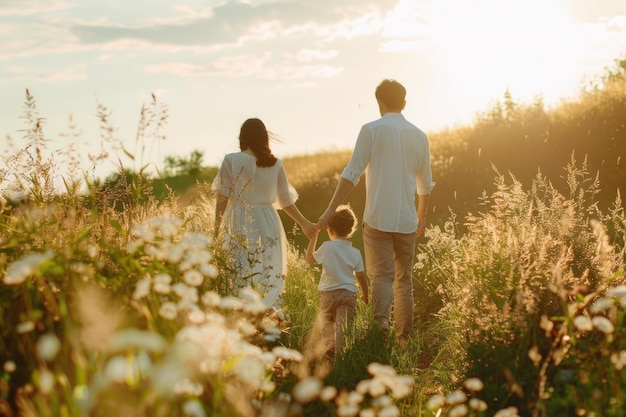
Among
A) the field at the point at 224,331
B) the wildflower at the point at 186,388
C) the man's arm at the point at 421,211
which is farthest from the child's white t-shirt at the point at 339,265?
the wildflower at the point at 186,388

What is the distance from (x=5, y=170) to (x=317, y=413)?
2740 millimetres

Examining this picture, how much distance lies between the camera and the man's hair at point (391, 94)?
5.88m

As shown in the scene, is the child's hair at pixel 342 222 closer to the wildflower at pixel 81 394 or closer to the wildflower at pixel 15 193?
the wildflower at pixel 15 193

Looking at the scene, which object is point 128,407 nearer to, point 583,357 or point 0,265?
point 0,265

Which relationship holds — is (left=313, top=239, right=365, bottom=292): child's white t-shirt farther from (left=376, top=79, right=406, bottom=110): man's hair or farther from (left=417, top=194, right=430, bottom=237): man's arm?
(left=376, top=79, right=406, bottom=110): man's hair

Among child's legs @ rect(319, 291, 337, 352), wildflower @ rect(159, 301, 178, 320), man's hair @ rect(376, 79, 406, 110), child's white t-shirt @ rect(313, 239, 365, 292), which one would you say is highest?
man's hair @ rect(376, 79, 406, 110)

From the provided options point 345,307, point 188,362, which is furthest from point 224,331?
point 345,307

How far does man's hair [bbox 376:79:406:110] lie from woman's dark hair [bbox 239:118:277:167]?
1140 millimetres

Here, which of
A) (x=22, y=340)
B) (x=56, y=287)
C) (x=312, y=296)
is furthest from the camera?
(x=312, y=296)

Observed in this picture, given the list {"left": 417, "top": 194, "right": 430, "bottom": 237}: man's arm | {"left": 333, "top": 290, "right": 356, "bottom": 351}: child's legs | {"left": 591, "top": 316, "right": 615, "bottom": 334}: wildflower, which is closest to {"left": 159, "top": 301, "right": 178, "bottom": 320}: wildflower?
{"left": 591, "top": 316, "right": 615, "bottom": 334}: wildflower

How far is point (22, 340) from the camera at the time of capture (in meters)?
3.04

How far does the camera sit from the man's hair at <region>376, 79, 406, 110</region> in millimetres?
5883

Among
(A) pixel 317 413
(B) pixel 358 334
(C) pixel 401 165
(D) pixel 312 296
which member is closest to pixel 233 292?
(A) pixel 317 413

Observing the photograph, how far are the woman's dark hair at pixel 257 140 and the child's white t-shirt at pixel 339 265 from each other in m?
1.08
